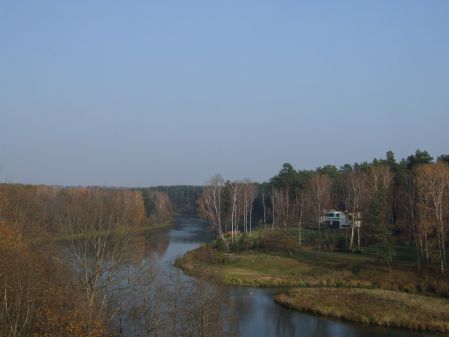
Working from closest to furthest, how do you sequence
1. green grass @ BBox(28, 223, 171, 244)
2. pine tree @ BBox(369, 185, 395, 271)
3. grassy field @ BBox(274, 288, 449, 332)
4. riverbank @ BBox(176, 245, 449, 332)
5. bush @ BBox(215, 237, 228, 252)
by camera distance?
green grass @ BBox(28, 223, 171, 244), grassy field @ BBox(274, 288, 449, 332), riverbank @ BBox(176, 245, 449, 332), pine tree @ BBox(369, 185, 395, 271), bush @ BBox(215, 237, 228, 252)

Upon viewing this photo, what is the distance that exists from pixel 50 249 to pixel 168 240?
49.2 m

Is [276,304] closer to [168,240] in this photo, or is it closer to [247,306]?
[247,306]

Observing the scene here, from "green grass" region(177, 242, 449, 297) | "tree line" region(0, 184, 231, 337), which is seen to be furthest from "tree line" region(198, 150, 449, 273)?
"tree line" region(0, 184, 231, 337)

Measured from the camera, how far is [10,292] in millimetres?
17234

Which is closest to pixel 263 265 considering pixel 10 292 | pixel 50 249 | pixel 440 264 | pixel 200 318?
pixel 440 264

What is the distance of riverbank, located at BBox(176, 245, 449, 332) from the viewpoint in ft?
102

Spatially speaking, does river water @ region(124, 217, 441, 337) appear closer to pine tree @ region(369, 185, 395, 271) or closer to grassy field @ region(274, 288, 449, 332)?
grassy field @ region(274, 288, 449, 332)

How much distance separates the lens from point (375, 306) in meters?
32.5

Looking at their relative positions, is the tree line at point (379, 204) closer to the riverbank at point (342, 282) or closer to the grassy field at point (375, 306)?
the riverbank at point (342, 282)

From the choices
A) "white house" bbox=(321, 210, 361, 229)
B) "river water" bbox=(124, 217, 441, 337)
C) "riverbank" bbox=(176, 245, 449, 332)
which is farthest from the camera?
"white house" bbox=(321, 210, 361, 229)

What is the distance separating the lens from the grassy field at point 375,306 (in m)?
30.1

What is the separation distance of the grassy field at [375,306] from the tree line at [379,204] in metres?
→ 7.06

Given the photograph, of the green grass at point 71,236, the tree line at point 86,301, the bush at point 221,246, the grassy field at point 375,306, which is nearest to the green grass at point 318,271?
the bush at point 221,246

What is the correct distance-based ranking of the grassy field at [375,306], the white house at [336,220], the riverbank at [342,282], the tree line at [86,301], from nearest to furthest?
the tree line at [86,301]
the grassy field at [375,306]
the riverbank at [342,282]
the white house at [336,220]
